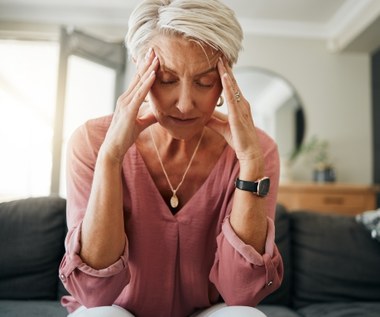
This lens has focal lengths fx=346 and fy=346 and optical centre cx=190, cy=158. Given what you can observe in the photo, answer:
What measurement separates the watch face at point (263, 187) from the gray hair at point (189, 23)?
30 centimetres

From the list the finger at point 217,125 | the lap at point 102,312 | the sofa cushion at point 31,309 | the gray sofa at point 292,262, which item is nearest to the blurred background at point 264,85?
the gray sofa at point 292,262

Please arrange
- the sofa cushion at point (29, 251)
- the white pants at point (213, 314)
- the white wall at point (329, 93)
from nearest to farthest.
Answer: the white pants at point (213, 314)
the sofa cushion at point (29, 251)
the white wall at point (329, 93)

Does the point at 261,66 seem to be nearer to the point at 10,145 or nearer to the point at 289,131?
the point at 289,131

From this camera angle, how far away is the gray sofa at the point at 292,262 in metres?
1.28

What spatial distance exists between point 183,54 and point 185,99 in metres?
0.10

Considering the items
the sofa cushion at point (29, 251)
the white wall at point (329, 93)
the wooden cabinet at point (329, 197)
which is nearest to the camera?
the sofa cushion at point (29, 251)

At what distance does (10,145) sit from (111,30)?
1.57 metres

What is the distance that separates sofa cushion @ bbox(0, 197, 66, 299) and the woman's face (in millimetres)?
763

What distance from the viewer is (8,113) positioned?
141 inches

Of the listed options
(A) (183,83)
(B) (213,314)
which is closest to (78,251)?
(B) (213,314)

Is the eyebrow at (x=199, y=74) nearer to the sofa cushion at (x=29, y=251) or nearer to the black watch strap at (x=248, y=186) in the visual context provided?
the black watch strap at (x=248, y=186)

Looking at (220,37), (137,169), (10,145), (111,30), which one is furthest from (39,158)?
(220,37)

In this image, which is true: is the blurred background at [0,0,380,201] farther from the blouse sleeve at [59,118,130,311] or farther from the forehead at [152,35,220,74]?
the forehead at [152,35,220,74]

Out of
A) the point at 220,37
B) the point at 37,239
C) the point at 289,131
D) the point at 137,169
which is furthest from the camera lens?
the point at 289,131
